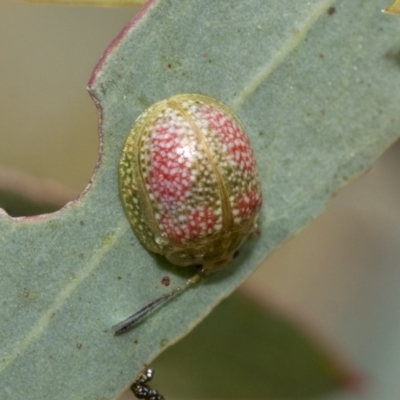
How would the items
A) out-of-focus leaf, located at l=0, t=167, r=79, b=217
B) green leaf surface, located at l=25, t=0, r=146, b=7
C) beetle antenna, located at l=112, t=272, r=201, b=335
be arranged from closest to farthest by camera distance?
1. green leaf surface, located at l=25, t=0, r=146, b=7
2. beetle antenna, located at l=112, t=272, r=201, b=335
3. out-of-focus leaf, located at l=0, t=167, r=79, b=217

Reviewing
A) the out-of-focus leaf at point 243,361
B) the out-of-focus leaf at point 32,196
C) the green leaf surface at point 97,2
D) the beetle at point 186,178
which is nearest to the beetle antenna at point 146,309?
the beetle at point 186,178

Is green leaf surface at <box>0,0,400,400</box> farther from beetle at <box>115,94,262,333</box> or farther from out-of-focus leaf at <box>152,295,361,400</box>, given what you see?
out-of-focus leaf at <box>152,295,361,400</box>

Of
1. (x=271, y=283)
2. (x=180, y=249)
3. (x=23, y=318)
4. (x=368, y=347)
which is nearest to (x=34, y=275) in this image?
(x=23, y=318)

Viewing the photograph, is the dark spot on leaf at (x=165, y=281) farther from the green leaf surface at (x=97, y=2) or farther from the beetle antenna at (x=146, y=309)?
the green leaf surface at (x=97, y=2)

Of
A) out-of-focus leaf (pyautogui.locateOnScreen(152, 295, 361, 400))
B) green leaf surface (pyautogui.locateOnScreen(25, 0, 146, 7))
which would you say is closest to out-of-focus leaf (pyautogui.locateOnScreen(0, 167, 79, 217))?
green leaf surface (pyautogui.locateOnScreen(25, 0, 146, 7))

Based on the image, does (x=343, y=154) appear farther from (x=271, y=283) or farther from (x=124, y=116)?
(x=271, y=283)

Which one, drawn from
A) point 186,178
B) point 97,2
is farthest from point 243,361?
point 97,2

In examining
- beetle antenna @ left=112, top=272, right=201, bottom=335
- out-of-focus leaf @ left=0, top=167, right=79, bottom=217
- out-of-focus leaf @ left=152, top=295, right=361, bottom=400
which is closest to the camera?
beetle antenna @ left=112, top=272, right=201, bottom=335

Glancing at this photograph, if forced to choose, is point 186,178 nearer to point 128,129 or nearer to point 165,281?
point 128,129
